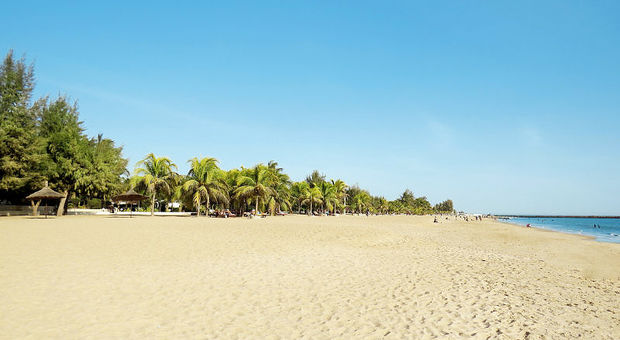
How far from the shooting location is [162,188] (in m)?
39.0

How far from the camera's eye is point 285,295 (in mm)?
7316

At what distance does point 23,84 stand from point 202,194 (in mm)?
29636

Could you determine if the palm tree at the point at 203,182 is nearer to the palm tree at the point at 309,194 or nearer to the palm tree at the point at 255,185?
the palm tree at the point at 255,185

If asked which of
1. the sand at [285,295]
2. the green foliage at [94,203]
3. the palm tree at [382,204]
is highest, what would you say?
the palm tree at [382,204]

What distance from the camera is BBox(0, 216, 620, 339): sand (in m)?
5.41

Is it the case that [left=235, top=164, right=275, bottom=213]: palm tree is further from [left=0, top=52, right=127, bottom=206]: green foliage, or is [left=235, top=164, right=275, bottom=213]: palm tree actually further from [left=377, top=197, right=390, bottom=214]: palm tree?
[left=377, top=197, right=390, bottom=214]: palm tree

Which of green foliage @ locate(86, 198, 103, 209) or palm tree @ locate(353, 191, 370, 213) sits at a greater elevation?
palm tree @ locate(353, 191, 370, 213)

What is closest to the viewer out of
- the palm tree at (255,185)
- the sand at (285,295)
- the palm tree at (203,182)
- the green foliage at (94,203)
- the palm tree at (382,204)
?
the sand at (285,295)

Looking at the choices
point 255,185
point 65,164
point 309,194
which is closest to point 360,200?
point 309,194

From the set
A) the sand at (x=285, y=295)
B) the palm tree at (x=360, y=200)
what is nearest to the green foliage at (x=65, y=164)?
the sand at (x=285, y=295)

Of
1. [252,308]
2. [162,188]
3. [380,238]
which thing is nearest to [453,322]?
[252,308]

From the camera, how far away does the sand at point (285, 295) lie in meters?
5.41

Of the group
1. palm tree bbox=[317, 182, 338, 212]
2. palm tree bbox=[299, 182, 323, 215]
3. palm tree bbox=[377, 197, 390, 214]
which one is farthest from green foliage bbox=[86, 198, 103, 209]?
palm tree bbox=[377, 197, 390, 214]

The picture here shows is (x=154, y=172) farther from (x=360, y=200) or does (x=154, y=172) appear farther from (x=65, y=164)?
(x=360, y=200)
